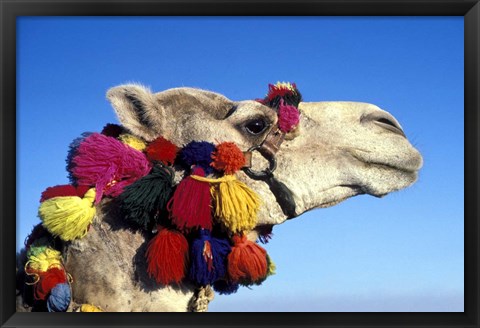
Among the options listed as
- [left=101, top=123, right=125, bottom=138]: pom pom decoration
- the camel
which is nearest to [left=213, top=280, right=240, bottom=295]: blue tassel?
the camel

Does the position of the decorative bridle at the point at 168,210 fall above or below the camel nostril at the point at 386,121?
below

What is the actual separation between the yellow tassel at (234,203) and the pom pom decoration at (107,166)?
47 cm

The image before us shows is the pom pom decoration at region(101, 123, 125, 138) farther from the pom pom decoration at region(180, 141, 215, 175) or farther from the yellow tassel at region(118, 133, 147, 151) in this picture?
the pom pom decoration at region(180, 141, 215, 175)

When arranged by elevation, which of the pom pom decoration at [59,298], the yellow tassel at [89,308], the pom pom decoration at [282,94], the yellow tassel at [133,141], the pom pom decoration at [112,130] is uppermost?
the pom pom decoration at [282,94]

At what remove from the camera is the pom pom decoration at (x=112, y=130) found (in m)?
6.32

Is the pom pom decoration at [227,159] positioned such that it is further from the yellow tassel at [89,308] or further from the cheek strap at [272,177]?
the yellow tassel at [89,308]

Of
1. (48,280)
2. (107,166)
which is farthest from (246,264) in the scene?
(48,280)

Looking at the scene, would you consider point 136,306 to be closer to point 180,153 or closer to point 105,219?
point 105,219

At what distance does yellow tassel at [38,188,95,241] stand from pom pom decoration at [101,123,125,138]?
0.75 metres

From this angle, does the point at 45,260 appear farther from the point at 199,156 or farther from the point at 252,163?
the point at 252,163

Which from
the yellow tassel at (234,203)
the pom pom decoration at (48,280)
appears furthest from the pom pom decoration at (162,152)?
the pom pom decoration at (48,280)

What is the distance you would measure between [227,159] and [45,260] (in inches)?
60.7
